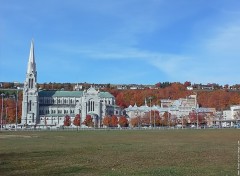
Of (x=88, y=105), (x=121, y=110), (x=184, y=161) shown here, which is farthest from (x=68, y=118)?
(x=184, y=161)

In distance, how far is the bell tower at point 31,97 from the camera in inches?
7106

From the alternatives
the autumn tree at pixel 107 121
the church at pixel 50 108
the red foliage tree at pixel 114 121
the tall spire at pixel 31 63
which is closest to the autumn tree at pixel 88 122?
the church at pixel 50 108

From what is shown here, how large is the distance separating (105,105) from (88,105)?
26.3 ft

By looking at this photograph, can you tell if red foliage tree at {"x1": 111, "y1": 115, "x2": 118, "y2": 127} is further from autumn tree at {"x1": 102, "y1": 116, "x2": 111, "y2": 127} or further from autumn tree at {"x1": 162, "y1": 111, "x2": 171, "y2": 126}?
autumn tree at {"x1": 162, "y1": 111, "x2": 171, "y2": 126}

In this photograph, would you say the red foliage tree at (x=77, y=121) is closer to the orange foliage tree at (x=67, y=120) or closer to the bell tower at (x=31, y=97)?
the orange foliage tree at (x=67, y=120)

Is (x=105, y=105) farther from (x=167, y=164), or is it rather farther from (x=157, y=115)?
(x=167, y=164)

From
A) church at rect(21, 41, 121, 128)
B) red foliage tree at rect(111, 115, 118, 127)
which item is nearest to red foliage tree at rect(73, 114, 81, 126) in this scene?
church at rect(21, 41, 121, 128)

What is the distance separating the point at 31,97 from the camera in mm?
186750

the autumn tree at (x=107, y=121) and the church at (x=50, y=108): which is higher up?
the church at (x=50, y=108)

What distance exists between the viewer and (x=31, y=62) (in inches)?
7259

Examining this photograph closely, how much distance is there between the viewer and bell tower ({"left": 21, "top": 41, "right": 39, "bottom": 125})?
18050cm

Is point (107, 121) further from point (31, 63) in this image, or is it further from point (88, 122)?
point (31, 63)

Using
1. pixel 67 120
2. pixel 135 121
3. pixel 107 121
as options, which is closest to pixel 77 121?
pixel 67 120

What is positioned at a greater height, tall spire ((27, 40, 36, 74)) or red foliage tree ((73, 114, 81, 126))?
tall spire ((27, 40, 36, 74))
